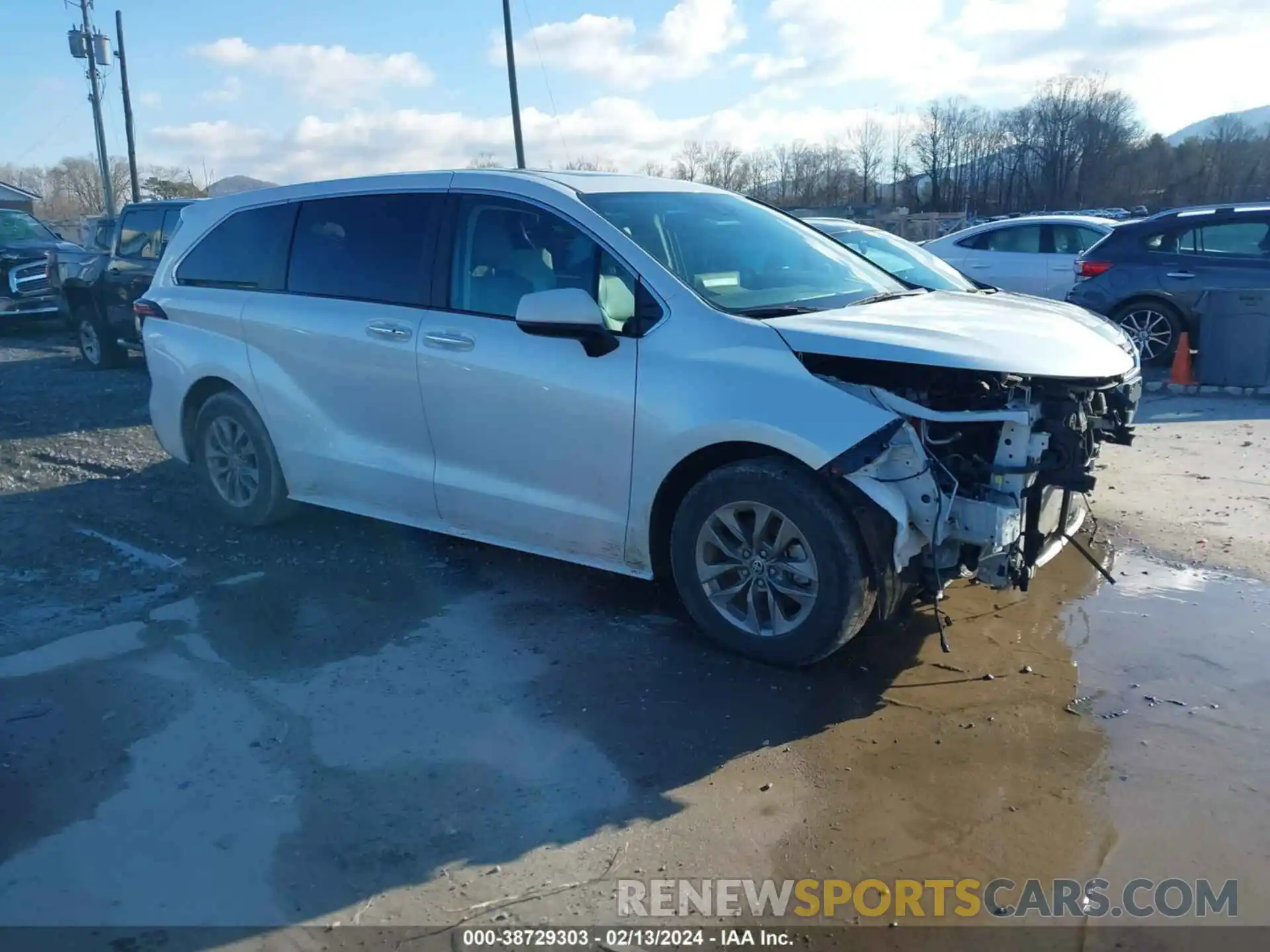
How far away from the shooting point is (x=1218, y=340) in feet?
31.4

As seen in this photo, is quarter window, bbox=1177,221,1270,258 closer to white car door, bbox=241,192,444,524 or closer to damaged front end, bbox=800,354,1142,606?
damaged front end, bbox=800,354,1142,606

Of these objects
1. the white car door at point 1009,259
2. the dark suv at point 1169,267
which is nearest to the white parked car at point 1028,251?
the white car door at point 1009,259

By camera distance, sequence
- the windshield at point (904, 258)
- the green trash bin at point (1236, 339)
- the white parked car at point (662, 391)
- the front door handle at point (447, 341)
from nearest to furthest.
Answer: the white parked car at point (662, 391), the front door handle at point (447, 341), the windshield at point (904, 258), the green trash bin at point (1236, 339)

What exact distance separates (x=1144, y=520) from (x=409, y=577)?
421 centimetres

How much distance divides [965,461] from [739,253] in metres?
1.49

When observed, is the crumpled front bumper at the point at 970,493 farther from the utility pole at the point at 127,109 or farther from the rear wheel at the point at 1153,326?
the utility pole at the point at 127,109

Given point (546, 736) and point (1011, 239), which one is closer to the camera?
point (546, 736)

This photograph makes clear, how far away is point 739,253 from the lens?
477cm

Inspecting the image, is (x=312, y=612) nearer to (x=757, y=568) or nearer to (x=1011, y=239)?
(x=757, y=568)

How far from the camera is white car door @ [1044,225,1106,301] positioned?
12.8 metres

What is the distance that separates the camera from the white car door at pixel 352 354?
500 centimetres

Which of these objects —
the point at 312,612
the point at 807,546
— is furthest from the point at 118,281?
the point at 807,546

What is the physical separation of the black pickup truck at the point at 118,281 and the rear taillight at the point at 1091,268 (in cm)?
963

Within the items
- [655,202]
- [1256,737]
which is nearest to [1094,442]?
[1256,737]
